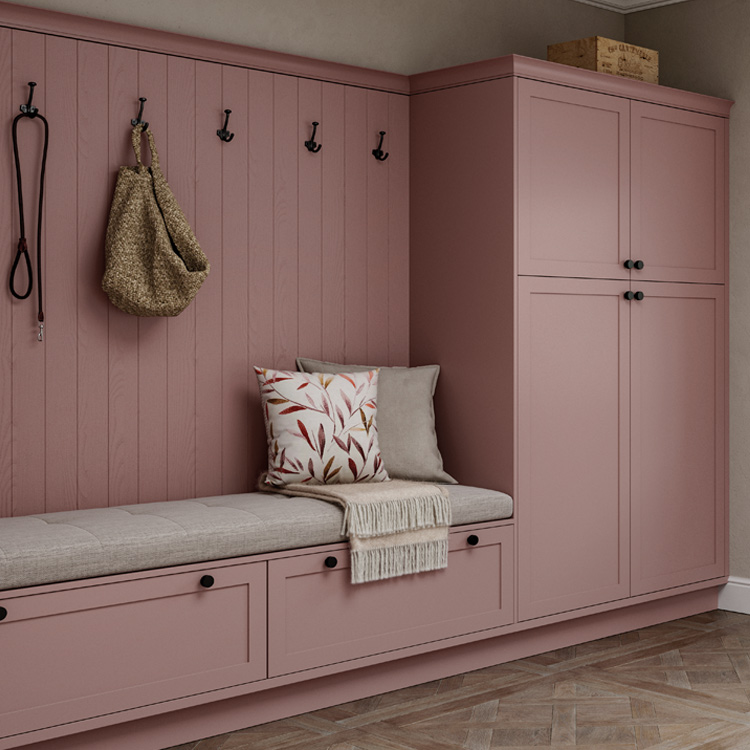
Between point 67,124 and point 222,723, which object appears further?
point 67,124

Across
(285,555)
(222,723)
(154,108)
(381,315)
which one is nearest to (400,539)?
(285,555)

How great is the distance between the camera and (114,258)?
318 cm

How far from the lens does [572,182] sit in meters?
3.80

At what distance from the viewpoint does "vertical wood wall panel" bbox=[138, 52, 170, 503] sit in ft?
11.0

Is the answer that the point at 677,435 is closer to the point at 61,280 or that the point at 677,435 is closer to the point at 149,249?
the point at 149,249

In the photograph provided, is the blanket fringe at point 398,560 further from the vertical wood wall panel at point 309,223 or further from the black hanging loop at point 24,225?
the black hanging loop at point 24,225

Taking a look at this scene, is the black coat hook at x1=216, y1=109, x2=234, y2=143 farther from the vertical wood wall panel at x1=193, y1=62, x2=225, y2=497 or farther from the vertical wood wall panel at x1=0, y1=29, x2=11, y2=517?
the vertical wood wall panel at x1=0, y1=29, x2=11, y2=517

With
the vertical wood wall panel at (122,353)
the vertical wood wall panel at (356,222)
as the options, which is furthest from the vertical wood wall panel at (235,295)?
the vertical wood wall panel at (356,222)

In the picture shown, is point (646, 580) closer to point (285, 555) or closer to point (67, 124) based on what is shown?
point (285, 555)

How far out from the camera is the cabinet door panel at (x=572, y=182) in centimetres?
368

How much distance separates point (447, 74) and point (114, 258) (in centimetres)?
143

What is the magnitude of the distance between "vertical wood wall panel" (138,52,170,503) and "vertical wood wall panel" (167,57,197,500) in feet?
0.06

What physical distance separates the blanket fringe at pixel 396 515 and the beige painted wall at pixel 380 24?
1.63 m

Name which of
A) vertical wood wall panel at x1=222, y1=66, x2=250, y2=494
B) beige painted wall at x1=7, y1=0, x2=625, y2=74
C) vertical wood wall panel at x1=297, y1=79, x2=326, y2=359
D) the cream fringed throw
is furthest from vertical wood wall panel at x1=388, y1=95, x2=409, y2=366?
the cream fringed throw
